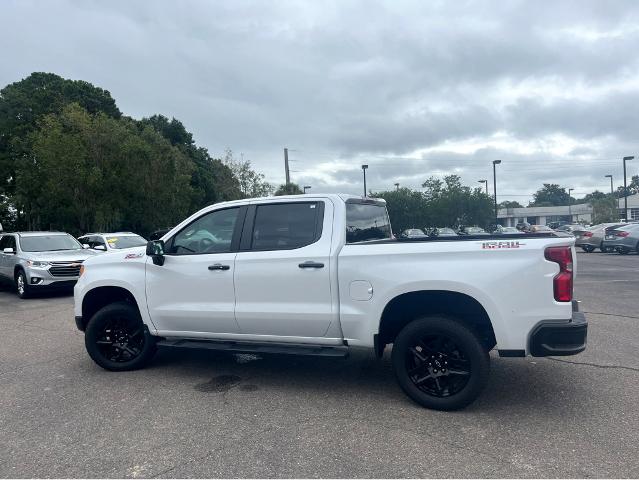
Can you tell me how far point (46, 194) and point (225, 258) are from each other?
22816 mm

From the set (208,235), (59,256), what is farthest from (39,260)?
(208,235)

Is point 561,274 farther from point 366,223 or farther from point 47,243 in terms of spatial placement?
point 47,243

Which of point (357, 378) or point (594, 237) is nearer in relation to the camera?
point (357, 378)

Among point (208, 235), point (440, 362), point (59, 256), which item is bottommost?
point (440, 362)

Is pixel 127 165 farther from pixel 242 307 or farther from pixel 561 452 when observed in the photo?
pixel 561 452

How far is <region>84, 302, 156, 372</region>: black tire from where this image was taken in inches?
229

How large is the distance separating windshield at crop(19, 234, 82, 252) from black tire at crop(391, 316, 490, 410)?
459 inches

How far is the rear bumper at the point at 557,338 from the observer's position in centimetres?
413

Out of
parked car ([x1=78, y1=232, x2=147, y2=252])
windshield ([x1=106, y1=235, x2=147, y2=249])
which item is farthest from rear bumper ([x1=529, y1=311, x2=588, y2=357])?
windshield ([x1=106, y1=235, x2=147, y2=249])

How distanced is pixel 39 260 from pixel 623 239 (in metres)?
21.9

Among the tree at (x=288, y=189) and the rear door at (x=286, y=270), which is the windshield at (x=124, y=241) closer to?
the rear door at (x=286, y=270)

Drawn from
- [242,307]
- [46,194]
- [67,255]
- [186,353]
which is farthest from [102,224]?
[242,307]

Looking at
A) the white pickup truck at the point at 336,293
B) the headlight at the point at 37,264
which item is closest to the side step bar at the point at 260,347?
the white pickup truck at the point at 336,293

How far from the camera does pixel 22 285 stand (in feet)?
41.4
